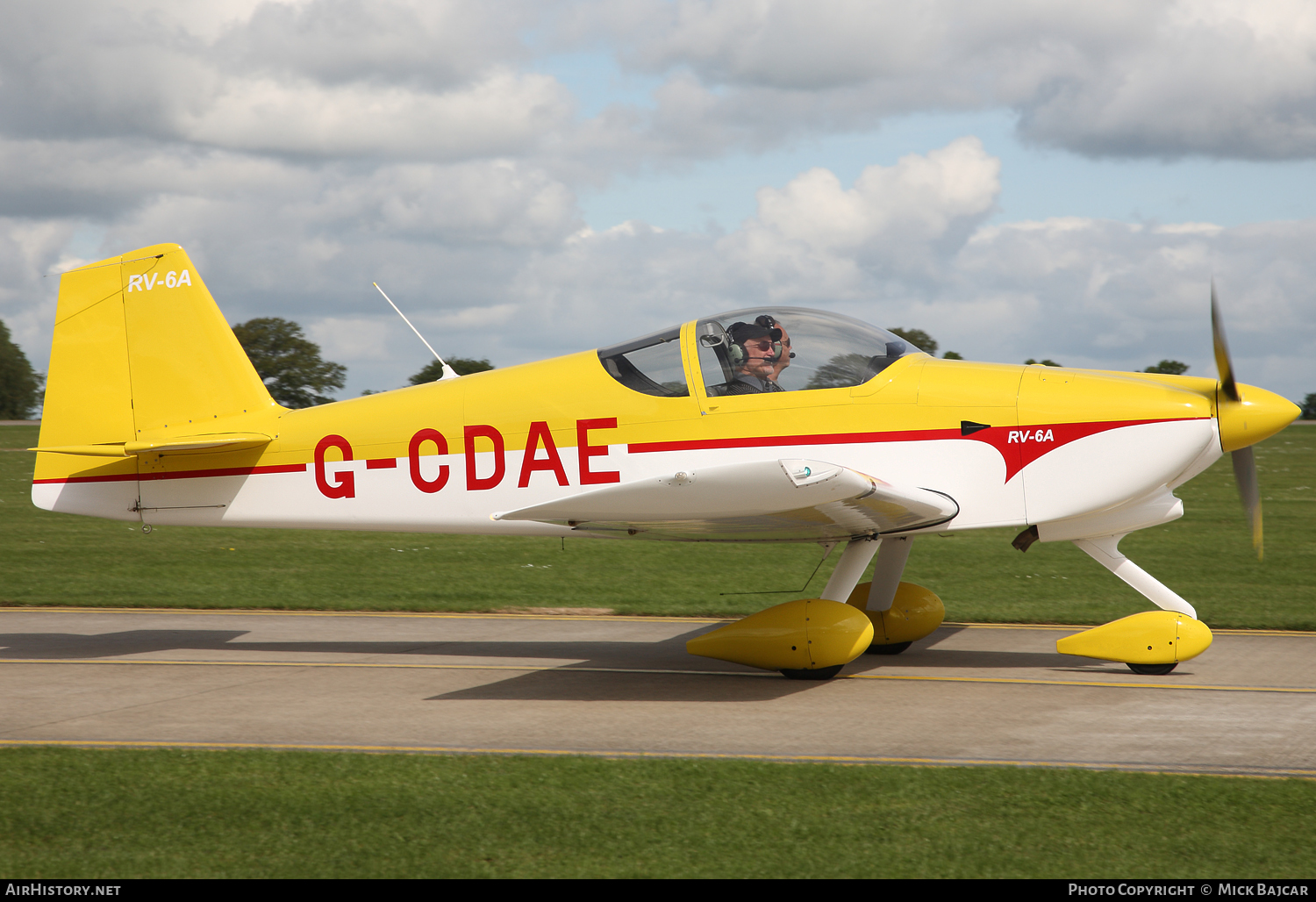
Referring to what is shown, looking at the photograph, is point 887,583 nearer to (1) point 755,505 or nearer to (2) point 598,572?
(1) point 755,505

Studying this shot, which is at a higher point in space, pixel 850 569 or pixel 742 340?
pixel 742 340

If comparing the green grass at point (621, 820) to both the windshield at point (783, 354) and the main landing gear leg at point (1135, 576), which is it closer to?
the main landing gear leg at point (1135, 576)

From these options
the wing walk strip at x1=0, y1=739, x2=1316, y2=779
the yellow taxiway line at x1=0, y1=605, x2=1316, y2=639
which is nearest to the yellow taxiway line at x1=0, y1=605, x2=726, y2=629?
the yellow taxiway line at x1=0, y1=605, x2=1316, y2=639

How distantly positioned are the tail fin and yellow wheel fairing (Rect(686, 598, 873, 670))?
13.5ft

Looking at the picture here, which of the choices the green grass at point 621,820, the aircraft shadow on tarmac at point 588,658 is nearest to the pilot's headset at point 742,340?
the aircraft shadow on tarmac at point 588,658

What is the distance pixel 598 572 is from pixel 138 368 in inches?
242

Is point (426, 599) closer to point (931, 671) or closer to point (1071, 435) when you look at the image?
point (931, 671)

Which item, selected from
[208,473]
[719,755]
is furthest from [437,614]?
[719,755]

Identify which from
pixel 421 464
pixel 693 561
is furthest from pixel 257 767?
pixel 693 561

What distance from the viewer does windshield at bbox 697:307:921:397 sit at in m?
7.64

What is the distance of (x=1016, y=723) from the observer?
6.36 meters

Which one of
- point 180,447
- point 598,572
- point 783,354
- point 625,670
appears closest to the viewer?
point 783,354

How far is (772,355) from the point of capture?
768 cm

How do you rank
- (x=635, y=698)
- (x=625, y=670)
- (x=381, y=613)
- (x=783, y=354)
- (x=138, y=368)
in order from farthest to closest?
(x=381, y=613) → (x=138, y=368) → (x=625, y=670) → (x=783, y=354) → (x=635, y=698)
